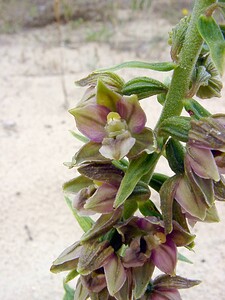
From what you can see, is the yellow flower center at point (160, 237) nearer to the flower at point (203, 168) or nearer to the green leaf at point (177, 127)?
the flower at point (203, 168)

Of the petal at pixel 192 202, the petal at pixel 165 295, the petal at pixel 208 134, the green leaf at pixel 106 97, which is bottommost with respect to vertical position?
the petal at pixel 165 295

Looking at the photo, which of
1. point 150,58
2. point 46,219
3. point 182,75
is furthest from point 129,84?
point 150,58

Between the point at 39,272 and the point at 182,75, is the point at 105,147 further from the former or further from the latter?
the point at 39,272

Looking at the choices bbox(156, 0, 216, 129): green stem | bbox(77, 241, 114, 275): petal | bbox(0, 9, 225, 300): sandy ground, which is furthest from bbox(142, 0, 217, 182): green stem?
bbox(0, 9, 225, 300): sandy ground

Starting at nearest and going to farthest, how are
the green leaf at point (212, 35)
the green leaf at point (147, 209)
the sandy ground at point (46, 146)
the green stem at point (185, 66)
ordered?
the green leaf at point (212, 35) → the green stem at point (185, 66) → the green leaf at point (147, 209) → the sandy ground at point (46, 146)

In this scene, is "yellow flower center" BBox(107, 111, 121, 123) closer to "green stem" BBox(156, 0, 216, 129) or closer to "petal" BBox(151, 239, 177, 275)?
"green stem" BBox(156, 0, 216, 129)

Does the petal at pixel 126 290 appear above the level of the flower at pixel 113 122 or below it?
below

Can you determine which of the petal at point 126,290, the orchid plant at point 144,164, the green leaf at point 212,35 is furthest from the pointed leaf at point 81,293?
the green leaf at point 212,35

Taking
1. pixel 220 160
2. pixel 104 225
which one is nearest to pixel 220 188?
pixel 220 160
